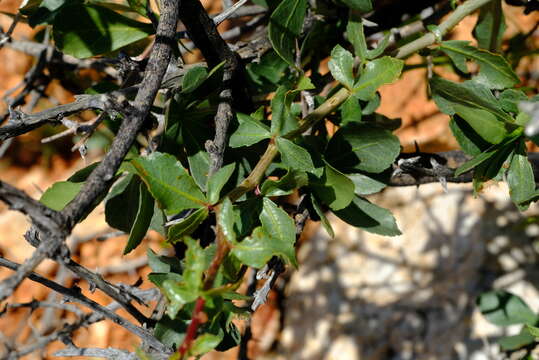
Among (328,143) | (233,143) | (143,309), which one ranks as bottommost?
(143,309)

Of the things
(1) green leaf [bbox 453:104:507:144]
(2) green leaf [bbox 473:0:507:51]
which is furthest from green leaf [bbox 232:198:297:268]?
(2) green leaf [bbox 473:0:507:51]

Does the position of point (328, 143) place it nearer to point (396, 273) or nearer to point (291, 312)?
point (396, 273)

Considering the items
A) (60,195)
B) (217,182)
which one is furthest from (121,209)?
(217,182)

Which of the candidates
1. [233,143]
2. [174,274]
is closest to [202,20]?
[233,143]

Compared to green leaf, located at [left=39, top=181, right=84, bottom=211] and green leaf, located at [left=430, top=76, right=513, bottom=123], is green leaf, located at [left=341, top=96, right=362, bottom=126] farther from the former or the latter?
green leaf, located at [left=39, top=181, right=84, bottom=211]

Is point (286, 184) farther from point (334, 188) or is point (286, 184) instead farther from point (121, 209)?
point (121, 209)
